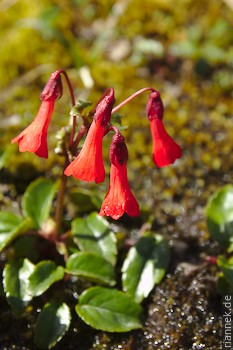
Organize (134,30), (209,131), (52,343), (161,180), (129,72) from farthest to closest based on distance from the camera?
(134,30), (129,72), (209,131), (161,180), (52,343)

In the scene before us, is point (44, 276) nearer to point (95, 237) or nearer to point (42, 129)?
point (95, 237)

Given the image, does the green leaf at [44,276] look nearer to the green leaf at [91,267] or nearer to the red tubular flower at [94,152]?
the green leaf at [91,267]

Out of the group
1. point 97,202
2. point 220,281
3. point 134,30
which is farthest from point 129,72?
point 220,281

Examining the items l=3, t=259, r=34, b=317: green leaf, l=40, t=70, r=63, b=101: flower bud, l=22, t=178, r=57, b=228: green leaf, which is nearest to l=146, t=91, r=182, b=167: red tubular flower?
l=40, t=70, r=63, b=101: flower bud

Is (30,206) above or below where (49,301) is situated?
above

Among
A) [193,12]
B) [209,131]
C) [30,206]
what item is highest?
[30,206]

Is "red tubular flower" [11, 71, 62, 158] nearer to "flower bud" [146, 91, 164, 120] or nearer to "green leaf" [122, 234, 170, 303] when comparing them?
"flower bud" [146, 91, 164, 120]

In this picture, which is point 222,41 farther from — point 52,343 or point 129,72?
point 52,343
